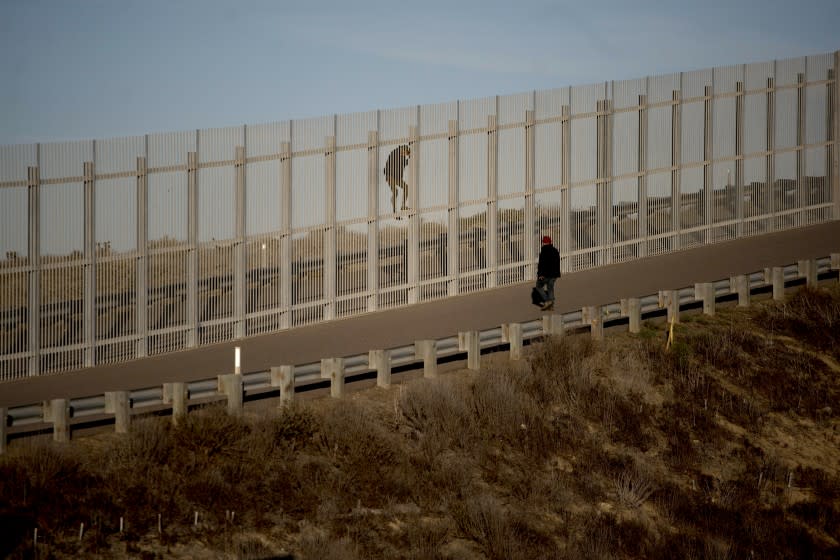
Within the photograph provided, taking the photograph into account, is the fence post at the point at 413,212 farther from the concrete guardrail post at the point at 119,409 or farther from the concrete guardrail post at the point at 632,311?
the concrete guardrail post at the point at 119,409

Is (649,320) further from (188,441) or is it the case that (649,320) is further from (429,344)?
(188,441)

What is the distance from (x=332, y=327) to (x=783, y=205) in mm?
12379

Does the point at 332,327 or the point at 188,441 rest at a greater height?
the point at 332,327

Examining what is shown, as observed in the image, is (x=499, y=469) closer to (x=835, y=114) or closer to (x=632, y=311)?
(x=632, y=311)

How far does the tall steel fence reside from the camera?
20734mm

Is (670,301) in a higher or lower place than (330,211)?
lower

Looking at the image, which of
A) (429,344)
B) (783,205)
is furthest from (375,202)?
(783,205)

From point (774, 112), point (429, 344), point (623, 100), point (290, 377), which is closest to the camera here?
point (290, 377)

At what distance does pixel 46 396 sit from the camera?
19219 mm

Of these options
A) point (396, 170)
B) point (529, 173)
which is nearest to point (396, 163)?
point (396, 170)

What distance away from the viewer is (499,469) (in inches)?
729

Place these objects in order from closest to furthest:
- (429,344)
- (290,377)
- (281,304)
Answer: (290,377) → (429,344) → (281,304)

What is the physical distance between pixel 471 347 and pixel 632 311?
3643 millimetres

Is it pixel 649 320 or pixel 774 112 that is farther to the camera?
pixel 774 112
